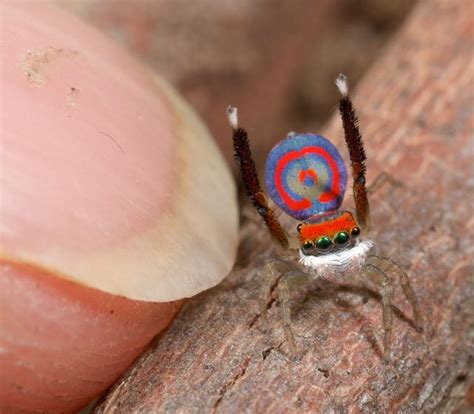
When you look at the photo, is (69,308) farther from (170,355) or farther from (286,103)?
(286,103)

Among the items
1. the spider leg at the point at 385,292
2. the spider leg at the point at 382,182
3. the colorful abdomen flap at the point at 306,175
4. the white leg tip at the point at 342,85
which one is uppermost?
the white leg tip at the point at 342,85

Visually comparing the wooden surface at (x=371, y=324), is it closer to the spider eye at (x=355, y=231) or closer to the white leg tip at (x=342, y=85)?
the spider eye at (x=355, y=231)

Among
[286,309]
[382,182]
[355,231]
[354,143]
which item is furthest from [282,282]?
[382,182]

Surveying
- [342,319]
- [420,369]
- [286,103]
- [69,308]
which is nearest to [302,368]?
[342,319]

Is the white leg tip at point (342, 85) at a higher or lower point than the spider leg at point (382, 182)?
higher

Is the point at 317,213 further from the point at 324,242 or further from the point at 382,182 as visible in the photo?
the point at 382,182

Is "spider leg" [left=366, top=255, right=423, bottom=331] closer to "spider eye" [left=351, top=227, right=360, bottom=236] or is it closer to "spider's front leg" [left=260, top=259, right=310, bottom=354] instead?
"spider eye" [left=351, top=227, right=360, bottom=236]

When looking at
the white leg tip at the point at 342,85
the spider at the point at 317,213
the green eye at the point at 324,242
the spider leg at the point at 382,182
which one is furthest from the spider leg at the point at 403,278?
the white leg tip at the point at 342,85
